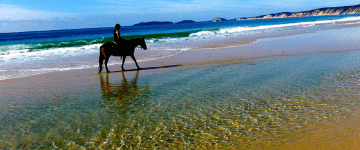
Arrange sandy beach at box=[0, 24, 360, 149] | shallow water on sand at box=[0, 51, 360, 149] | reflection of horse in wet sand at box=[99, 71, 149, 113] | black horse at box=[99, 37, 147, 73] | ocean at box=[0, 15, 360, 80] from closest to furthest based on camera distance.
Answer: sandy beach at box=[0, 24, 360, 149]
shallow water on sand at box=[0, 51, 360, 149]
reflection of horse in wet sand at box=[99, 71, 149, 113]
black horse at box=[99, 37, 147, 73]
ocean at box=[0, 15, 360, 80]

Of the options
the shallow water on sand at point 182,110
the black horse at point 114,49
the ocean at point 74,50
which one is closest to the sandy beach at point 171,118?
the shallow water on sand at point 182,110

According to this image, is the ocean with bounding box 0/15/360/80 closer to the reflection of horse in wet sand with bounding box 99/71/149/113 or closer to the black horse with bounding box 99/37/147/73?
the black horse with bounding box 99/37/147/73

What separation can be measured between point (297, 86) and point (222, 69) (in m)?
3.61

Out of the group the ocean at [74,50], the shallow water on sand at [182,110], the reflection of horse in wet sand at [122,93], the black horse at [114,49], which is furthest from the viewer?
the ocean at [74,50]

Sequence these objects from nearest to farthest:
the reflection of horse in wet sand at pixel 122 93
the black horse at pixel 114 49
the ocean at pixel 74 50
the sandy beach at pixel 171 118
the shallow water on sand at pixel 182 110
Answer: the sandy beach at pixel 171 118 → the shallow water on sand at pixel 182 110 → the reflection of horse in wet sand at pixel 122 93 → the black horse at pixel 114 49 → the ocean at pixel 74 50

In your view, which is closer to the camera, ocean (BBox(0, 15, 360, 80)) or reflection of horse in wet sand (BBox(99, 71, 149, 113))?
reflection of horse in wet sand (BBox(99, 71, 149, 113))

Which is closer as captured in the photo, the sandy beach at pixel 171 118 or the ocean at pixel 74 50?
the sandy beach at pixel 171 118

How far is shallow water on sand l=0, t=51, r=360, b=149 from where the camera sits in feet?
13.1

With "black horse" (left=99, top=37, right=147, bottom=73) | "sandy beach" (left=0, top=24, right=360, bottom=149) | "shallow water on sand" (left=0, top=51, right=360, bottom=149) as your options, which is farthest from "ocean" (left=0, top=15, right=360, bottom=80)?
"sandy beach" (left=0, top=24, right=360, bottom=149)

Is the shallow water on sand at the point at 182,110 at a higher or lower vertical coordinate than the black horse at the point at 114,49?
lower

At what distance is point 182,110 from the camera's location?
207 inches

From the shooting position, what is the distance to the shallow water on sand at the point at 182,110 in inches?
157

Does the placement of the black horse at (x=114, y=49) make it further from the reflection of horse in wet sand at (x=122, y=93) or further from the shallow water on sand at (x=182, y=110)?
the shallow water on sand at (x=182, y=110)

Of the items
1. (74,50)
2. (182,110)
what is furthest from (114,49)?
(74,50)
